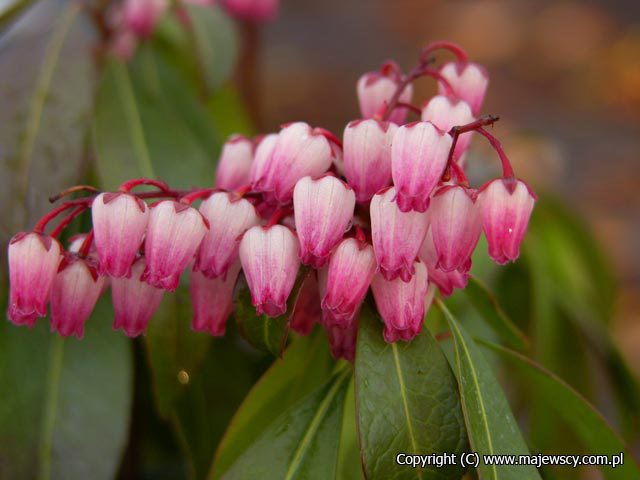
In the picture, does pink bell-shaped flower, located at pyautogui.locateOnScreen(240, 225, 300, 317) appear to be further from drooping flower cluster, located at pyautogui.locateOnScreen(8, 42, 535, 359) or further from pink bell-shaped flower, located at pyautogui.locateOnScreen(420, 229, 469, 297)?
pink bell-shaped flower, located at pyautogui.locateOnScreen(420, 229, 469, 297)

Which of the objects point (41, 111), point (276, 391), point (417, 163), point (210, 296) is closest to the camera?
point (417, 163)

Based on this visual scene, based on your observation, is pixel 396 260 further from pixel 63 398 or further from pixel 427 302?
pixel 63 398

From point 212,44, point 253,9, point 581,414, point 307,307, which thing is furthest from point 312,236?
point 253,9

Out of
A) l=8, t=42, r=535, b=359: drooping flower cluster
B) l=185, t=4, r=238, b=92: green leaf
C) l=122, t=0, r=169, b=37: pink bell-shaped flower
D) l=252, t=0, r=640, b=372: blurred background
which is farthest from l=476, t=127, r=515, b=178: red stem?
l=252, t=0, r=640, b=372: blurred background

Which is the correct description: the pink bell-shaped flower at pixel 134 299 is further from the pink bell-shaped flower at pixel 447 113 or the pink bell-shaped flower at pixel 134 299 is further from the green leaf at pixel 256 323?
the pink bell-shaped flower at pixel 447 113

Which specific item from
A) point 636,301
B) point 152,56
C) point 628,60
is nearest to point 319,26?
point 628,60

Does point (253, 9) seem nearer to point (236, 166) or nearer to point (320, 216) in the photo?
point (236, 166)
